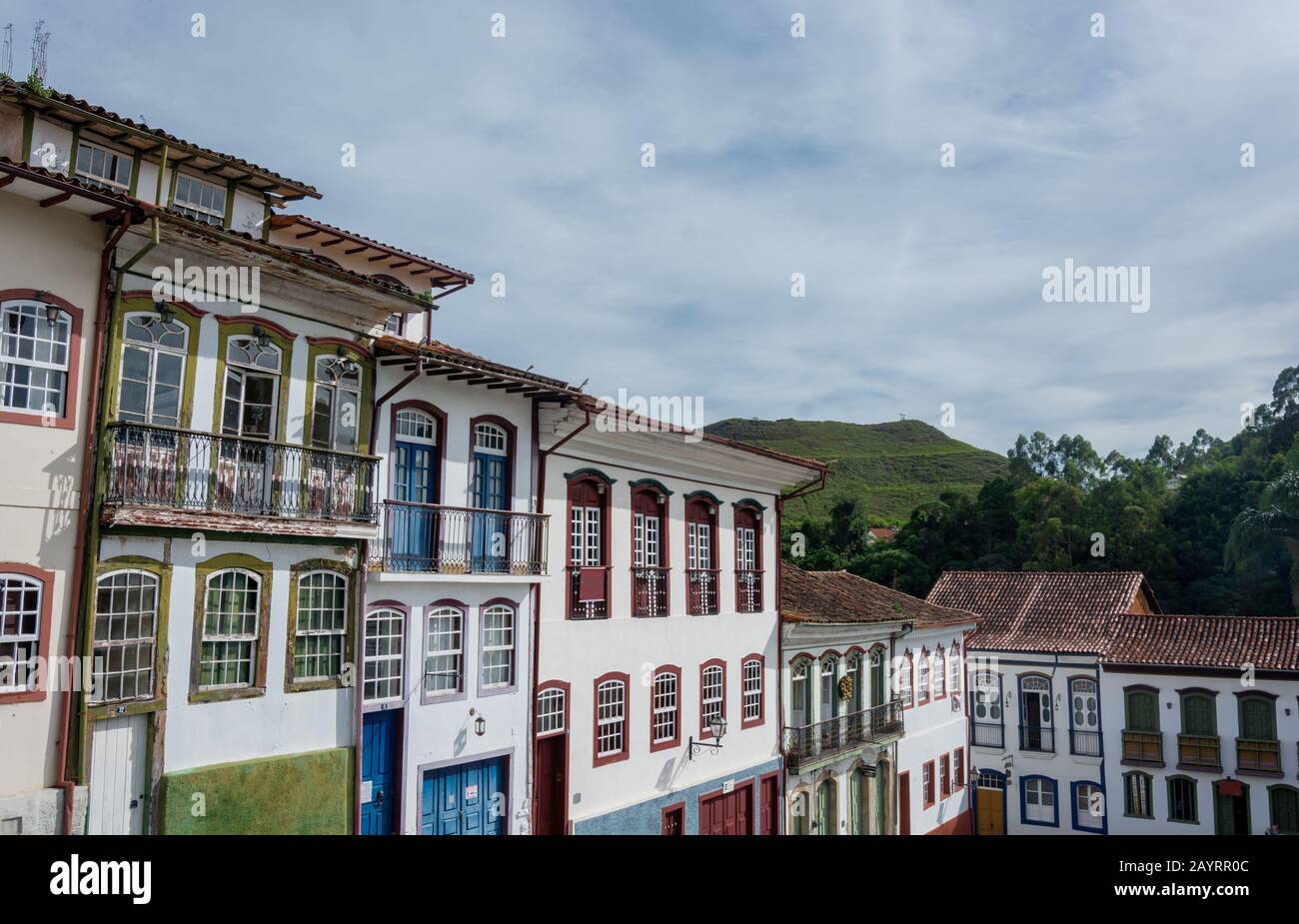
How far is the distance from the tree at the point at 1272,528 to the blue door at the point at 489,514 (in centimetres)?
4362

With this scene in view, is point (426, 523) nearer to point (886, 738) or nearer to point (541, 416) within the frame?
point (541, 416)

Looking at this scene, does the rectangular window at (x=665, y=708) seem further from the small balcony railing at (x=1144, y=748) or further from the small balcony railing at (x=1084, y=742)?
the small balcony railing at (x=1144, y=748)

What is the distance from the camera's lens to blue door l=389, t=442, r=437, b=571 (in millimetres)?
14205

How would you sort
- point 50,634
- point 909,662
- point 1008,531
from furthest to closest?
point 1008,531 < point 909,662 < point 50,634

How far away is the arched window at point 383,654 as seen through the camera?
45.1 feet

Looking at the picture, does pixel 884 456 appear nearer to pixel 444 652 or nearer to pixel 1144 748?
pixel 1144 748

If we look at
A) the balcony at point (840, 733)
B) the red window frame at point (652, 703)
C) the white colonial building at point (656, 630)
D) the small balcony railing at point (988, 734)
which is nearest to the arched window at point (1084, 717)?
the small balcony railing at point (988, 734)

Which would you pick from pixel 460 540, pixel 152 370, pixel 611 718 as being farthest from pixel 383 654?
pixel 611 718

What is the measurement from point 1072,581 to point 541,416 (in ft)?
97.2

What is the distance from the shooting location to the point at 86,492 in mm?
10750

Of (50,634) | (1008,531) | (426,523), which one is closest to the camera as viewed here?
(50,634)

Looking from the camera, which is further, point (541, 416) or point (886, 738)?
point (886, 738)
